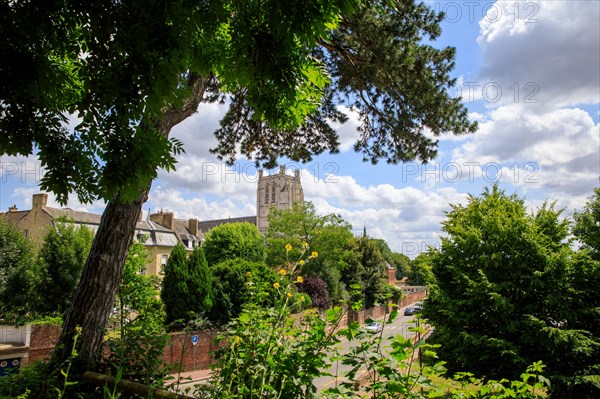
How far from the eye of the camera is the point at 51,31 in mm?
2492

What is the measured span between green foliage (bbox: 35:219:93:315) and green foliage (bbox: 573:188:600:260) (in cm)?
2270

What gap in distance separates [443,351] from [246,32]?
12.7 m

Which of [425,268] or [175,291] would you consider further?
[175,291]

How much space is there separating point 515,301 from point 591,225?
480 inches

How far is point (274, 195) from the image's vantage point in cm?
10369

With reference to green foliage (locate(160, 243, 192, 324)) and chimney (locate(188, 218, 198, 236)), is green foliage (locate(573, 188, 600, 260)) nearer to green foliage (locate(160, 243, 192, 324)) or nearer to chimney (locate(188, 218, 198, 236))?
green foliage (locate(160, 243, 192, 324))

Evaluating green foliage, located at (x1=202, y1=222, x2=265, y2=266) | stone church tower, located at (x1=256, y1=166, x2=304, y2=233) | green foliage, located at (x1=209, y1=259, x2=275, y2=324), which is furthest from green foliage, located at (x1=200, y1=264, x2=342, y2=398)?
stone church tower, located at (x1=256, y1=166, x2=304, y2=233)

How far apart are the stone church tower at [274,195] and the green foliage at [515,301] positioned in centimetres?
8470

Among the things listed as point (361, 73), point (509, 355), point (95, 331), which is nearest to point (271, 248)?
point (509, 355)

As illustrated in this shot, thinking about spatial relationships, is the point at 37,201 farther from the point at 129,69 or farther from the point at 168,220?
the point at 129,69

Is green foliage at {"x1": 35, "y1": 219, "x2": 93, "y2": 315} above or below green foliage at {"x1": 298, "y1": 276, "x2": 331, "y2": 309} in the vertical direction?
above

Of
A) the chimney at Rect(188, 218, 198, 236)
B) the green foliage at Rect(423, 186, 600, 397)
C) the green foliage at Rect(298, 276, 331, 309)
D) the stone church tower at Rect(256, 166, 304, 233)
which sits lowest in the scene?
the green foliage at Rect(298, 276, 331, 309)

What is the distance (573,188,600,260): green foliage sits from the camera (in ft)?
50.2

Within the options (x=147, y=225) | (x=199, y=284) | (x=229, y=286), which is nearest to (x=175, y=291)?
(x=199, y=284)
